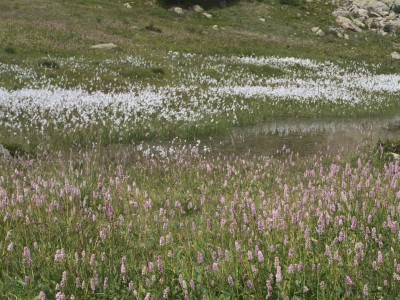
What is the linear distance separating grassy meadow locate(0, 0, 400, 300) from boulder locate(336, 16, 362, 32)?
10.4 meters

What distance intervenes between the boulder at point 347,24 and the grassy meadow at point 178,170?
408 inches

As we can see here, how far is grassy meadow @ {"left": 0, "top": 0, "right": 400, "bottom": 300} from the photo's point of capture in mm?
3889

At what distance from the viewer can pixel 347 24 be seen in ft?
186

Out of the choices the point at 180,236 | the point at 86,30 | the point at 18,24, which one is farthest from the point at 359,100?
the point at 18,24

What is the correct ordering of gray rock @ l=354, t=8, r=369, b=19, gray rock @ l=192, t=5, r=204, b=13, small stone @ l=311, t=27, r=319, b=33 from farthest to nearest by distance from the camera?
1. gray rock @ l=354, t=8, r=369, b=19
2. gray rock @ l=192, t=5, r=204, b=13
3. small stone @ l=311, t=27, r=319, b=33

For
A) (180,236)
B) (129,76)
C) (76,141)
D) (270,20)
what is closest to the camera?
(180,236)

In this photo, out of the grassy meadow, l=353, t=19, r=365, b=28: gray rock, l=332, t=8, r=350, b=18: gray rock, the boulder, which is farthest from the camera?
l=332, t=8, r=350, b=18: gray rock

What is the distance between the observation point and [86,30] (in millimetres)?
37188

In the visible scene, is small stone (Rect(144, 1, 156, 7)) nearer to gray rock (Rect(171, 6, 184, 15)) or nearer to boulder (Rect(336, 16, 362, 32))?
gray rock (Rect(171, 6, 184, 15))

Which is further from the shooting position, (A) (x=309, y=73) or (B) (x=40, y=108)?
(A) (x=309, y=73)

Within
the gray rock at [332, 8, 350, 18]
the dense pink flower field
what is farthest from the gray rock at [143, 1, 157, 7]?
the dense pink flower field

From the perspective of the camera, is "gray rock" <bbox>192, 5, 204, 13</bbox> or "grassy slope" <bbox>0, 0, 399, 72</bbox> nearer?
"grassy slope" <bbox>0, 0, 399, 72</bbox>

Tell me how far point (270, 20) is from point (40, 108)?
1841 inches

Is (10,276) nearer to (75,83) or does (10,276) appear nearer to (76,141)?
(76,141)
